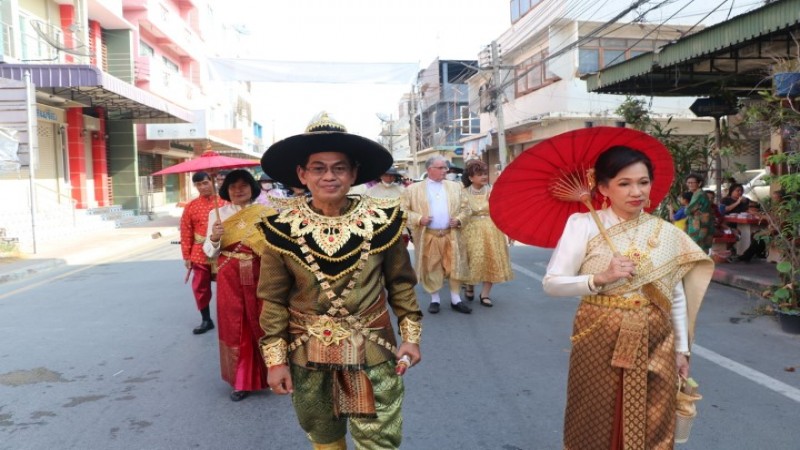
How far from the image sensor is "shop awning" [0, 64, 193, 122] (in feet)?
50.4

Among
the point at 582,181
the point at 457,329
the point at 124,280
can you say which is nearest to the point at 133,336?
the point at 457,329

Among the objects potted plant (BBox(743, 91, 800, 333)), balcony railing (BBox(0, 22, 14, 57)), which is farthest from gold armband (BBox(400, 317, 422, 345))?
balcony railing (BBox(0, 22, 14, 57))

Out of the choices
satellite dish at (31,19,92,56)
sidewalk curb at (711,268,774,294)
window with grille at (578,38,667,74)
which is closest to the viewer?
sidewalk curb at (711,268,774,294)

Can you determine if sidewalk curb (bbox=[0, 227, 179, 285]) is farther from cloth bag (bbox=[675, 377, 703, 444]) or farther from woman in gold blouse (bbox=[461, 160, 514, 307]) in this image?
cloth bag (bbox=[675, 377, 703, 444])

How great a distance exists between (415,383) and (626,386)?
2.38m

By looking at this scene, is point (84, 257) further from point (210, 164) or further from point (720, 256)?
point (720, 256)

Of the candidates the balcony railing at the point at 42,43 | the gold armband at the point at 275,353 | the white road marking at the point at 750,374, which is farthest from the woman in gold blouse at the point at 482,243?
the balcony railing at the point at 42,43

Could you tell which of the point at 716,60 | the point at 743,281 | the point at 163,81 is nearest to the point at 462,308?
the point at 743,281

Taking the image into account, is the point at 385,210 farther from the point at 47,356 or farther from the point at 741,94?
the point at 741,94

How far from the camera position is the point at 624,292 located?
247 centimetres

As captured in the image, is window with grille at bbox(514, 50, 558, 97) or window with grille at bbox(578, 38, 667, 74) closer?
window with grille at bbox(578, 38, 667, 74)

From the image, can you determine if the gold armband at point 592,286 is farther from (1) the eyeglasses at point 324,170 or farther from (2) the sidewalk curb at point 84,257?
(2) the sidewalk curb at point 84,257

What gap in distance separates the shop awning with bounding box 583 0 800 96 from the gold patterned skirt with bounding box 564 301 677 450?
546 centimetres

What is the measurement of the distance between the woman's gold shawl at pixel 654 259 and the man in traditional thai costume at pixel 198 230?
3693 millimetres
